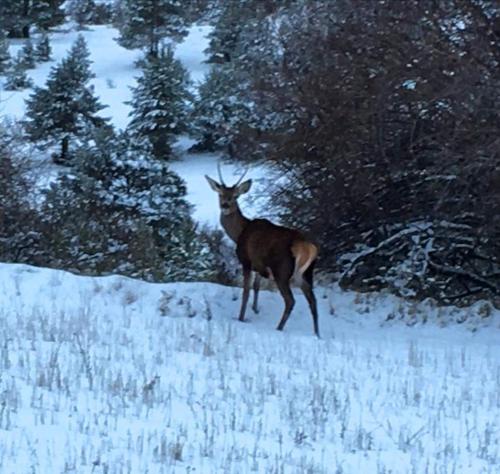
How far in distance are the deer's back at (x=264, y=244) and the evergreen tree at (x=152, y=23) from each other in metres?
32.5

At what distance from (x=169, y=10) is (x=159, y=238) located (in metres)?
25.6

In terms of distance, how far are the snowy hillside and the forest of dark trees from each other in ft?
6.63

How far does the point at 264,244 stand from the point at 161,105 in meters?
23.5

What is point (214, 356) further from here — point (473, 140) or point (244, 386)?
point (473, 140)

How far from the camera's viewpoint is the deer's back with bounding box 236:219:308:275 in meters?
12.5

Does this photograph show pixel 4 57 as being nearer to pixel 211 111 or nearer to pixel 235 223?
pixel 211 111

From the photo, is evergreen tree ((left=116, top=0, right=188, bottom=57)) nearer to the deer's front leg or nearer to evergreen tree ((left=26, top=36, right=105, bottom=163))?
evergreen tree ((left=26, top=36, right=105, bottom=163))

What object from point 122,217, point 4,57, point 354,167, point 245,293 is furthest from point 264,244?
point 4,57

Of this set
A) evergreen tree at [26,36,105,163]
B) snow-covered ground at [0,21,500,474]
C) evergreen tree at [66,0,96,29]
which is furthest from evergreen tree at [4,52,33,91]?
snow-covered ground at [0,21,500,474]

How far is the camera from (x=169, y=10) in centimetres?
4581

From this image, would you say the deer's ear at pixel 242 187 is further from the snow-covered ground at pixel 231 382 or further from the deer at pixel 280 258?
the snow-covered ground at pixel 231 382

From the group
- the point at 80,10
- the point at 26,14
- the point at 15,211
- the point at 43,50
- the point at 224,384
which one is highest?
the point at 80,10

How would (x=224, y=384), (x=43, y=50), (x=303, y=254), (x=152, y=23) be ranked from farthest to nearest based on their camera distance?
(x=43, y=50) < (x=152, y=23) < (x=303, y=254) < (x=224, y=384)

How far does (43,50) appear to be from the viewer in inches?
1791
